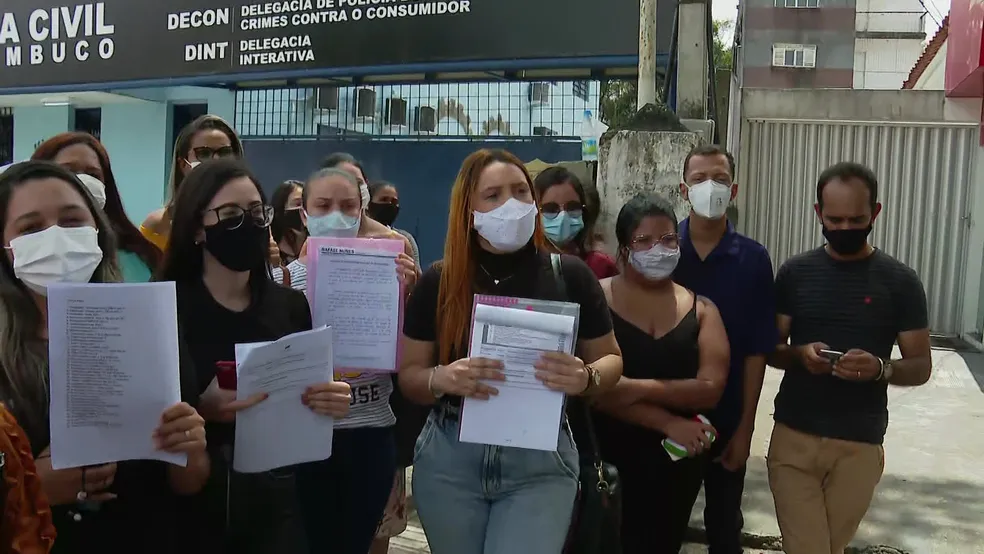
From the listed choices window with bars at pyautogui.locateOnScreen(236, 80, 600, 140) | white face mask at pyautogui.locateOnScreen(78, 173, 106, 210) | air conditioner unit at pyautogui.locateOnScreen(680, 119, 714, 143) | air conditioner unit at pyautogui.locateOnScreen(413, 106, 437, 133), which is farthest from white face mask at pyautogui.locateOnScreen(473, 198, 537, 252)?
air conditioner unit at pyautogui.locateOnScreen(413, 106, 437, 133)

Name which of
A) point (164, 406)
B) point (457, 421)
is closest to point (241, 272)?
point (164, 406)

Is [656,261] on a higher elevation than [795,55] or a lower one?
lower

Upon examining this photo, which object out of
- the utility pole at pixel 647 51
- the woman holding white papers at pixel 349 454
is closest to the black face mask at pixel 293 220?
the woman holding white papers at pixel 349 454

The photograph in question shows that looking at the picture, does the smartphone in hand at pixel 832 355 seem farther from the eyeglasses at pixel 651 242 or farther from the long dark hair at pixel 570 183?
the long dark hair at pixel 570 183

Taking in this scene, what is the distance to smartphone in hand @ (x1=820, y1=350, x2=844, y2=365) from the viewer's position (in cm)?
282

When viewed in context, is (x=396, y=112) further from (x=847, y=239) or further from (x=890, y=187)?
(x=847, y=239)

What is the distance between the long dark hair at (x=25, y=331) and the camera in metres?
1.81

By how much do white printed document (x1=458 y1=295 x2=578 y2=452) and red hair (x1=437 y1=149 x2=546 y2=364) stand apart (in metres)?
0.16

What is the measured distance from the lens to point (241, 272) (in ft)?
7.64

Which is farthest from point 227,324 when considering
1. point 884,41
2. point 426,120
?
point 884,41

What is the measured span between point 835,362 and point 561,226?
3.89 ft

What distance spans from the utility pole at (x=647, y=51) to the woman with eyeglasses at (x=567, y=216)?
241 cm

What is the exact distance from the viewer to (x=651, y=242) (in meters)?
2.73

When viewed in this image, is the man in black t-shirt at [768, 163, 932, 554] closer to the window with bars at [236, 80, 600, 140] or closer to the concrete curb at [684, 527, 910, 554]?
the concrete curb at [684, 527, 910, 554]
